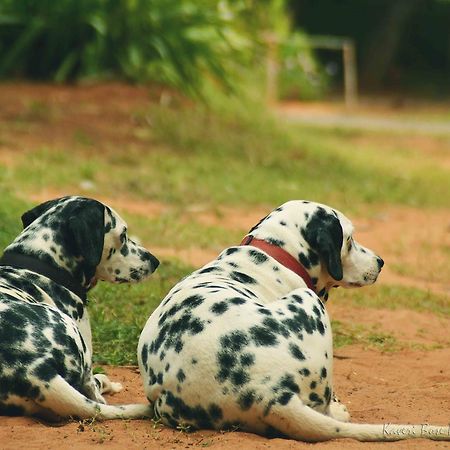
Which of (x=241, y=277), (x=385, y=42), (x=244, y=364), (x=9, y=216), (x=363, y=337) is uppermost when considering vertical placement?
(x=385, y=42)

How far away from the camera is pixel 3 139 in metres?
14.8

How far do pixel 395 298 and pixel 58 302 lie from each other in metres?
3.98

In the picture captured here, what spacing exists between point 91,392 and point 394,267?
5.42 m

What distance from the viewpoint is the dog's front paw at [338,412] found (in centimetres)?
584

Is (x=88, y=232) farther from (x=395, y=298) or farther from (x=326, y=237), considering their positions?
(x=395, y=298)

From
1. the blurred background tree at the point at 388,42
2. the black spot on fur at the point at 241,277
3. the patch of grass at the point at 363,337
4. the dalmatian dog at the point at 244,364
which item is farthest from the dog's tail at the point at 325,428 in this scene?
the blurred background tree at the point at 388,42

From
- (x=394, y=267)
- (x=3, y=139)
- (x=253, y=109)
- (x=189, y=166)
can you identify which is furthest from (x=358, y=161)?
(x=394, y=267)

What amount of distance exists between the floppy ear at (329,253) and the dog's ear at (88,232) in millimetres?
1202

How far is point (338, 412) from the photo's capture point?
5.89 metres

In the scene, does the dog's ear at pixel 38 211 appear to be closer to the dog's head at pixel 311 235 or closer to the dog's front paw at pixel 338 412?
the dog's head at pixel 311 235

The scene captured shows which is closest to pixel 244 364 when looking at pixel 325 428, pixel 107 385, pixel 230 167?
pixel 325 428

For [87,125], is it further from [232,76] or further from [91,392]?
[91,392]

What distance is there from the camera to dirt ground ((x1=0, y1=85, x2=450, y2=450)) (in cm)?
546

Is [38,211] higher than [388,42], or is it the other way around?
[388,42]
